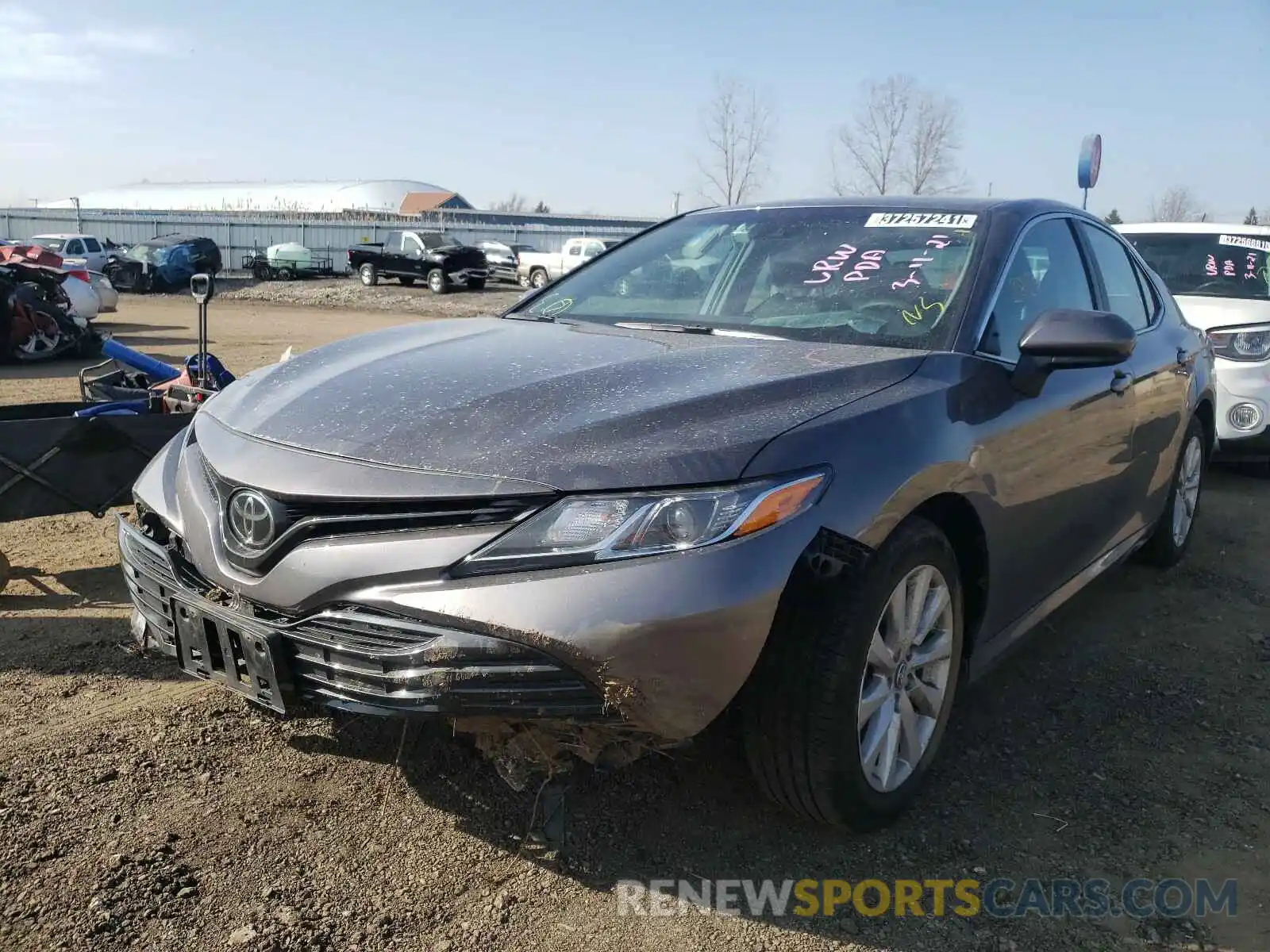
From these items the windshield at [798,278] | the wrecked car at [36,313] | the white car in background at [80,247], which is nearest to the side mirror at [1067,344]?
the windshield at [798,278]

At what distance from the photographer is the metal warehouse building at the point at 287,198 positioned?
2904 inches

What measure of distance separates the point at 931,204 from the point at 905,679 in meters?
1.72

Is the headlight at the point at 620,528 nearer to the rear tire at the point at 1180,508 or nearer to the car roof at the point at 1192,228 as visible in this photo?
the rear tire at the point at 1180,508

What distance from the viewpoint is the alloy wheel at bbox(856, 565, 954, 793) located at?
97.8 inches

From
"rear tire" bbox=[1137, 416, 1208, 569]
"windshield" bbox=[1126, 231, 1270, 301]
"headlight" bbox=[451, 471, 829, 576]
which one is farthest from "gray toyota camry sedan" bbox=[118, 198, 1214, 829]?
"windshield" bbox=[1126, 231, 1270, 301]

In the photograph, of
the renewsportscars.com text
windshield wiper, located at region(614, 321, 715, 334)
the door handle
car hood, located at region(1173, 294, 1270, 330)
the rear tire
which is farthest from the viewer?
car hood, located at region(1173, 294, 1270, 330)

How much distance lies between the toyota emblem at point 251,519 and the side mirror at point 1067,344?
2.04m

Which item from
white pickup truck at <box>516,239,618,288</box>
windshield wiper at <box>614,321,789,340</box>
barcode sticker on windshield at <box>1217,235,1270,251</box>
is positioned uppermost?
windshield wiper at <box>614,321,789,340</box>

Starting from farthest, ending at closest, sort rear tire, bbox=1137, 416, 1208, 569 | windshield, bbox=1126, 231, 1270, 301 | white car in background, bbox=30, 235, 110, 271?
white car in background, bbox=30, 235, 110, 271, windshield, bbox=1126, 231, 1270, 301, rear tire, bbox=1137, 416, 1208, 569

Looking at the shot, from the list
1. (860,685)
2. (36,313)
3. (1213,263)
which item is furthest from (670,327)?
(36,313)

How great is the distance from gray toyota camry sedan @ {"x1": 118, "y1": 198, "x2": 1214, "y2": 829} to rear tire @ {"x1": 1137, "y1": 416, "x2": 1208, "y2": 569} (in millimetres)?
1596

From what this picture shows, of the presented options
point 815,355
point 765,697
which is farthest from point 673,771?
point 815,355

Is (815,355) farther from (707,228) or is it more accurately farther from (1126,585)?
(1126,585)

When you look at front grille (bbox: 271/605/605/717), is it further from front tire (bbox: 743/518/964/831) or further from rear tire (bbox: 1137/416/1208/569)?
rear tire (bbox: 1137/416/1208/569)
